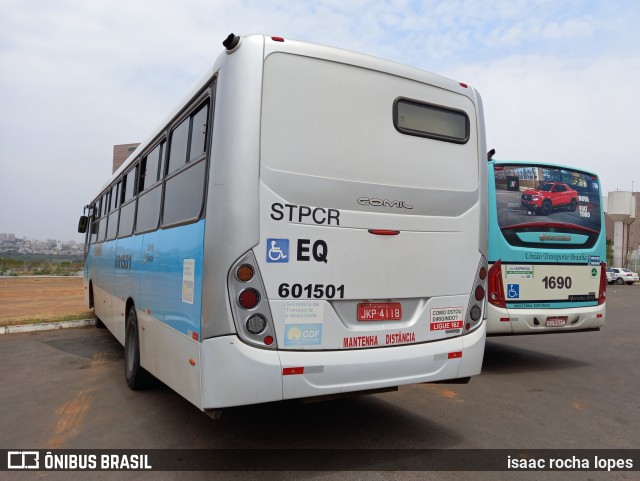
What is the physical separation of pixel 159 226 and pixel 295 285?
2037mm

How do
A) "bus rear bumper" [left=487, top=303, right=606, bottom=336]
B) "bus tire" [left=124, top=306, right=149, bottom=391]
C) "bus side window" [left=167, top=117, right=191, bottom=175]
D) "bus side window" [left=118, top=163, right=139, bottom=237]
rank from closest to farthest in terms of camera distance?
"bus side window" [left=167, top=117, right=191, bottom=175]
"bus tire" [left=124, top=306, right=149, bottom=391]
"bus side window" [left=118, top=163, right=139, bottom=237]
"bus rear bumper" [left=487, top=303, right=606, bottom=336]

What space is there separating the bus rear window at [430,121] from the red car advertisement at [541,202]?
3073 mm

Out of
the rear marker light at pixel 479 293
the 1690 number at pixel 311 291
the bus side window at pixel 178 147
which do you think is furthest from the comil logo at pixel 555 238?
the bus side window at pixel 178 147

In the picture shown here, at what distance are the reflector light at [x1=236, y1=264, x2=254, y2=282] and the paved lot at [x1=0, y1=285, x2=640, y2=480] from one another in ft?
4.79

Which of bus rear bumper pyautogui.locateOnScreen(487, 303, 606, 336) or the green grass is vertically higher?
bus rear bumper pyautogui.locateOnScreen(487, 303, 606, 336)

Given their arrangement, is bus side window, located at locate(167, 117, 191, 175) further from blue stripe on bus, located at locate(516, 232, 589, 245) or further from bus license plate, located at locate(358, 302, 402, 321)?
blue stripe on bus, located at locate(516, 232, 589, 245)

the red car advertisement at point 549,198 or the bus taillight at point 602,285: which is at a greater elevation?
the red car advertisement at point 549,198

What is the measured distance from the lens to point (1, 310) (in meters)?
13.8

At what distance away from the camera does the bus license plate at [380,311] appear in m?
4.14

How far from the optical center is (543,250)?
25.8 ft

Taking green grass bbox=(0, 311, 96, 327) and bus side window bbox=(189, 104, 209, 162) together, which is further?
green grass bbox=(0, 311, 96, 327)

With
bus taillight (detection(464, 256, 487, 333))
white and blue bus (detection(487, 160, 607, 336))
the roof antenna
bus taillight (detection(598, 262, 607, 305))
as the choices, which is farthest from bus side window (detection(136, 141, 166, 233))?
bus taillight (detection(598, 262, 607, 305))

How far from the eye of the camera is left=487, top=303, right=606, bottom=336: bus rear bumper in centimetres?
752

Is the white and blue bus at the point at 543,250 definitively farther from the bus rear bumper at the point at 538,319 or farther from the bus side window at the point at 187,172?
the bus side window at the point at 187,172
